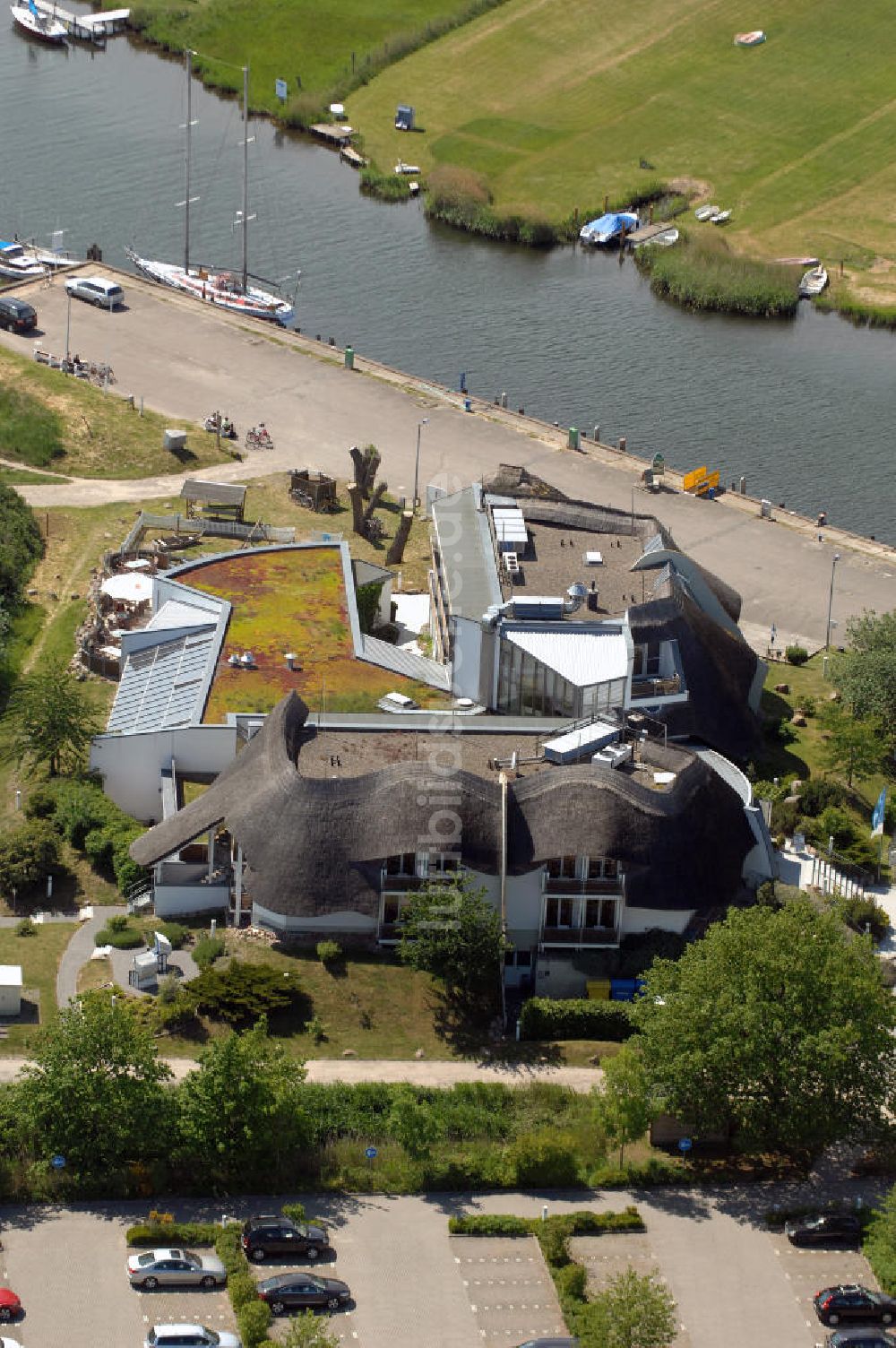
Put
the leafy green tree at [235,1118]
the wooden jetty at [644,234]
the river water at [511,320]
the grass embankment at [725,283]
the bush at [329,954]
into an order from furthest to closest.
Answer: the wooden jetty at [644,234] → the grass embankment at [725,283] → the river water at [511,320] → the bush at [329,954] → the leafy green tree at [235,1118]

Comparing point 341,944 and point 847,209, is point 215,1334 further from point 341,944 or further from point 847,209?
point 847,209

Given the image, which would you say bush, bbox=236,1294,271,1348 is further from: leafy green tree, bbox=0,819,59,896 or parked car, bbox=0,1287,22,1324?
leafy green tree, bbox=0,819,59,896

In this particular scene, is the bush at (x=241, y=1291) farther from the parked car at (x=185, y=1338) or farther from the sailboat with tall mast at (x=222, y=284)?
the sailboat with tall mast at (x=222, y=284)

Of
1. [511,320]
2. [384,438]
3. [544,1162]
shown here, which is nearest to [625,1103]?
[544,1162]

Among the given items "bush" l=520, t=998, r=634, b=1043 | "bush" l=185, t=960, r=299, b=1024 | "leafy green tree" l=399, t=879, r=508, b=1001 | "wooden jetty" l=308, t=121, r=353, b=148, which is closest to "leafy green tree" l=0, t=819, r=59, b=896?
"bush" l=185, t=960, r=299, b=1024

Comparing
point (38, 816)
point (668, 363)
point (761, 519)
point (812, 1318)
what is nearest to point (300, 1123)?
point (812, 1318)

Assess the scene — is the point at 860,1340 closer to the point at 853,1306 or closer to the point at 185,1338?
the point at 853,1306

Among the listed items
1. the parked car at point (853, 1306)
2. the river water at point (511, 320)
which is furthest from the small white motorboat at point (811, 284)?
the parked car at point (853, 1306)
